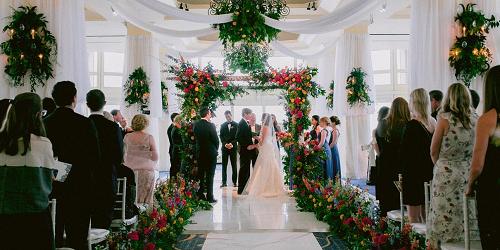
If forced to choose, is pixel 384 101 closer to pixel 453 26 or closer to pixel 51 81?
pixel 453 26

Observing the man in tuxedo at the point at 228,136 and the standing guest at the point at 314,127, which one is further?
the man in tuxedo at the point at 228,136

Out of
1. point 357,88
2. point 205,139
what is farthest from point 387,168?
point 357,88

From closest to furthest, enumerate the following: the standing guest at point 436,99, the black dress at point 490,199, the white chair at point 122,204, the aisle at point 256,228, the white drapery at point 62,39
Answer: the black dress at point 490,199 → the white chair at point 122,204 → the standing guest at point 436,99 → the white drapery at point 62,39 → the aisle at point 256,228

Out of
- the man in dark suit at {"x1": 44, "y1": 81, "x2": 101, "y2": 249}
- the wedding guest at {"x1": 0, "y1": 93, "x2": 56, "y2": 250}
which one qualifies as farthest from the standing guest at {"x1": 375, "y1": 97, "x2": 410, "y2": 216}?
the wedding guest at {"x1": 0, "y1": 93, "x2": 56, "y2": 250}

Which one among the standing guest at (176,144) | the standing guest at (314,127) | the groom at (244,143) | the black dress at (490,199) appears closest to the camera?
the black dress at (490,199)

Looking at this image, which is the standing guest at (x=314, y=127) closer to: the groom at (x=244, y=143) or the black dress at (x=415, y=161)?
the groom at (x=244, y=143)

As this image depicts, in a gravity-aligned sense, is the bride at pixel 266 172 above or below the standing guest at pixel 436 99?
below

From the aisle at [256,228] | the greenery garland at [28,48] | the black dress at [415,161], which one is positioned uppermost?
the greenery garland at [28,48]

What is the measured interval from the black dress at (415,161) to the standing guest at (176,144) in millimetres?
5348

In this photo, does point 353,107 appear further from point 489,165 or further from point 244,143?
point 489,165

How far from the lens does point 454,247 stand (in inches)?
124

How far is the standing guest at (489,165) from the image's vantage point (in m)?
2.49

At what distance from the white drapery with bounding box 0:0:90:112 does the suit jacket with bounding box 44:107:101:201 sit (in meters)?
2.02

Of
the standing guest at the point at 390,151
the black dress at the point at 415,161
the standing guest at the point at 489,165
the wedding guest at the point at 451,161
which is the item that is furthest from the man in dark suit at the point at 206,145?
the standing guest at the point at 489,165
